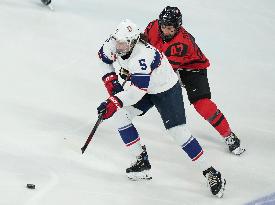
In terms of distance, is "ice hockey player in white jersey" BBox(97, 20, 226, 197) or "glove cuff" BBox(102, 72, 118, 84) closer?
"ice hockey player in white jersey" BBox(97, 20, 226, 197)

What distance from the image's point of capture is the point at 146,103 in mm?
4188

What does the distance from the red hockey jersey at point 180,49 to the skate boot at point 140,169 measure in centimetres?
78

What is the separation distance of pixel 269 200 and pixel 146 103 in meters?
1.03

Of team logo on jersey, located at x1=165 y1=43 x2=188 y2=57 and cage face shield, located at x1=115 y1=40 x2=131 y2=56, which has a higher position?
cage face shield, located at x1=115 y1=40 x2=131 y2=56

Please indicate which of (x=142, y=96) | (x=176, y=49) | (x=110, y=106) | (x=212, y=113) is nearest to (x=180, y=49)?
(x=176, y=49)

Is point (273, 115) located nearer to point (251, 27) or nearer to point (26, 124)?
point (26, 124)

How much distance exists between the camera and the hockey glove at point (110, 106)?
385 cm

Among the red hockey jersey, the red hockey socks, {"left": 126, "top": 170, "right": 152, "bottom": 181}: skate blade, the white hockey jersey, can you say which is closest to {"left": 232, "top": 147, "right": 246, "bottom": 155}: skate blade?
the red hockey socks

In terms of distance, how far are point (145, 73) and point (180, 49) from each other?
83cm

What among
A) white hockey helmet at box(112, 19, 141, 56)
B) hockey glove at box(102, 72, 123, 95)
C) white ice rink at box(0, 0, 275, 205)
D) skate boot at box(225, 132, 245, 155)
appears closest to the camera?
white hockey helmet at box(112, 19, 141, 56)

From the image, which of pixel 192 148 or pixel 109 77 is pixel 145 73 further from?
pixel 192 148

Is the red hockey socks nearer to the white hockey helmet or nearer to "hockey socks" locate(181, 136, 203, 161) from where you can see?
"hockey socks" locate(181, 136, 203, 161)

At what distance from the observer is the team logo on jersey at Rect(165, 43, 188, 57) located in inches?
177

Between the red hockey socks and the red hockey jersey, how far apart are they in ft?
0.89
